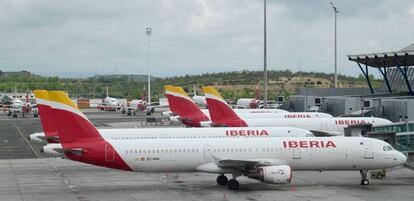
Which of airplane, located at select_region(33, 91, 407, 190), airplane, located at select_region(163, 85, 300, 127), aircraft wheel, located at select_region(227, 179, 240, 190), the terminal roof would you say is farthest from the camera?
the terminal roof

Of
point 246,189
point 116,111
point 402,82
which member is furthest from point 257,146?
point 116,111

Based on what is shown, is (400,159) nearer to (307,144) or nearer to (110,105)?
(307,144)

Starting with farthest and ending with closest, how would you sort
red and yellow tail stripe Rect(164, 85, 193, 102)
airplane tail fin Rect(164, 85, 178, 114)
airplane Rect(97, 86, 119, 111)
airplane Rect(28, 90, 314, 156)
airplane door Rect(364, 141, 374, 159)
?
airplane Rect(97, 86, 119, 111), airplane tail fin Rect(164, 85, 178, 114), red and yellow tail stripe Rect(164, 85, 193, 102), airplane Rect(28, 90, 314, 156), airplane door Rect(364, 141, 374, 159)

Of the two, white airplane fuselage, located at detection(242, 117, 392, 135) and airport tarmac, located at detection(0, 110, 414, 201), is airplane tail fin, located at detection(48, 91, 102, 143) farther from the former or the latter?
white airplane fuselage, located at detection(242, 117, 392, 135)

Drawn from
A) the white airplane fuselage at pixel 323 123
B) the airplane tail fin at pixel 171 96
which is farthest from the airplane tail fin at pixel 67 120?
the airplane tail fin at pixel 171 96

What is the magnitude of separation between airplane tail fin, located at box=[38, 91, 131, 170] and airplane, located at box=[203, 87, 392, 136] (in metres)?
22.1

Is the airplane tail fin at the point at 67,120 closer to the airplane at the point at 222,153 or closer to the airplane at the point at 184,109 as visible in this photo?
the airplane at the point at 222,153

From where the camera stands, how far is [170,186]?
4197 cm

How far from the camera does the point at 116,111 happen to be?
169m

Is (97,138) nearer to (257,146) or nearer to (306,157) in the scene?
(257,146)

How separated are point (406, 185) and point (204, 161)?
12.8m

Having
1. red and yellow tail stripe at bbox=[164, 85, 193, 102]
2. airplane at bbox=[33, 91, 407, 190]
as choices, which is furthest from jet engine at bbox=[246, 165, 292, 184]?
red and yellow tail stripe at bbox=[164, 85, 193, 102]

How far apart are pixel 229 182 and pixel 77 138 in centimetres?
946

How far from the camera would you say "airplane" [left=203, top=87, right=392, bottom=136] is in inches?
2404
